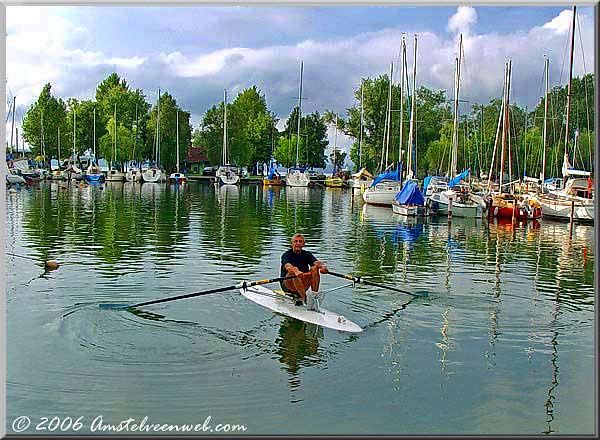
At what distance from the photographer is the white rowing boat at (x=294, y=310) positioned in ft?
41.5

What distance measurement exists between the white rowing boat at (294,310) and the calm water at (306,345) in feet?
Result: 0.66

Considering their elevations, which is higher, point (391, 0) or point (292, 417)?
point (391, 0)

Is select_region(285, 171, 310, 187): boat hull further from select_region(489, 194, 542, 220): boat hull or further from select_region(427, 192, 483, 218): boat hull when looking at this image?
select_region(489, 194, 542, 220): boat hull

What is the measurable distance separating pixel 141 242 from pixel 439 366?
15.9 metres

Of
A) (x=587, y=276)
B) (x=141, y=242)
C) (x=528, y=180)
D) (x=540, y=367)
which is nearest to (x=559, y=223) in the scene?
(x=528, y=180)

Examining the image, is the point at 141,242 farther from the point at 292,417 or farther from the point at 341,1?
the point at 341,1

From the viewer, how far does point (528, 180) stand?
4856cm

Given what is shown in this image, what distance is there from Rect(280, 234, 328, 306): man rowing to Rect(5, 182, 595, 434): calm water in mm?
610

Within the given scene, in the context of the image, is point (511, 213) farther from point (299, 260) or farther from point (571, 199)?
point (299, 260)

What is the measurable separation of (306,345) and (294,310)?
4.88 feet

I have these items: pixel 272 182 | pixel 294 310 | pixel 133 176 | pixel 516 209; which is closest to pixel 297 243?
pixel 294 310

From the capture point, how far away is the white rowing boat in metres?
12.6

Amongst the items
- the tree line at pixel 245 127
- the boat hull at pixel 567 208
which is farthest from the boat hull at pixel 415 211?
the tree line at pixel 245 127

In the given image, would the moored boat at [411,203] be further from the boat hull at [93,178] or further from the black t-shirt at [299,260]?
the boat hull at [93,178]
